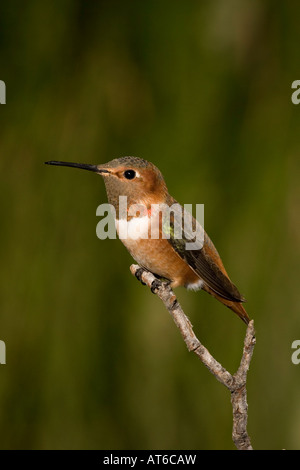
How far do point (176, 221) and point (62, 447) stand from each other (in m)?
0.81

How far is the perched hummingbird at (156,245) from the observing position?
0.87 metres

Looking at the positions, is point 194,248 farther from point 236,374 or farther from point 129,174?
point 236,374

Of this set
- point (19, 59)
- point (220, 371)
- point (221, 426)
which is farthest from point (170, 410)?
point (19, 59)

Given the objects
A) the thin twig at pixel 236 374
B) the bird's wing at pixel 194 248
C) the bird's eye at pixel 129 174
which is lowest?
the thin twig at pixel 236 374

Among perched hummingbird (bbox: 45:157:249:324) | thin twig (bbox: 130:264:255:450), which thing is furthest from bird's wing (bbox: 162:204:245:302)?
thin twig (bbox: 130:264:255:450)

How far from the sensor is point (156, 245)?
3.05 feet

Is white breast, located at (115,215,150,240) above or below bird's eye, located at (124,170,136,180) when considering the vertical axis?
below

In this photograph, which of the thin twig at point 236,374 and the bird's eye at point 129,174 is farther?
the bird's eye at point 129,174

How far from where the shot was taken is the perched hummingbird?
2.86 feet

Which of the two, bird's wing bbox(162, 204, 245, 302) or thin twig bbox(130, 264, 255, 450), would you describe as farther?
bird's wing bbox(162, 204, 245, 302)

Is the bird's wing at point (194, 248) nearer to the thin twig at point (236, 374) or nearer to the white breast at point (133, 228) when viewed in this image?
the white breast at point (133, 228)

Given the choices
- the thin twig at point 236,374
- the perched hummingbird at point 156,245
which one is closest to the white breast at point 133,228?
the perched hummingbird at point 156,245

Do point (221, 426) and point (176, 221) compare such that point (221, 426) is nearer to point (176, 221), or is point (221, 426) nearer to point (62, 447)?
point (62, 447)

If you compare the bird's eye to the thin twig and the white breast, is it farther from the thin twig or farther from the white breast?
the thin twig
